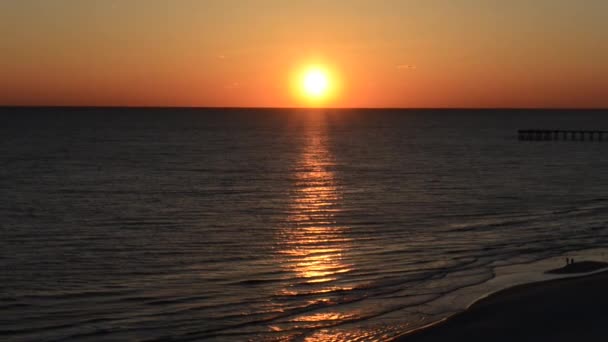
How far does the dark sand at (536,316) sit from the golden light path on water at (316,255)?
8.47 ft

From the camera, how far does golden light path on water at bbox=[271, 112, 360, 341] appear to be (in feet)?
57.6

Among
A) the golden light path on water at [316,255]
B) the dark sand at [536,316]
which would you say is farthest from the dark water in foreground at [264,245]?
the dark sand at [536,316]

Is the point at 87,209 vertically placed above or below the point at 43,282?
above

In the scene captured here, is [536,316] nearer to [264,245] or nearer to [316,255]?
[316,255]

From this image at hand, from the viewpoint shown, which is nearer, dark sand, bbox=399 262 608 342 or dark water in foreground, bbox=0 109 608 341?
dark sand, bbox=399 262 608 342

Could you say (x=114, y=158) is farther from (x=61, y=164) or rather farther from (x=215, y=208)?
(x=215, y=208)

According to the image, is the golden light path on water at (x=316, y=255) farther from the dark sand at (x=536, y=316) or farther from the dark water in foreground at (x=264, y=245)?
the dark sand at (x=536, y=316)

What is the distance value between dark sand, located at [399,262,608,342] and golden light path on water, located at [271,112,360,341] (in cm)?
258

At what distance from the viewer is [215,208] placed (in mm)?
37844

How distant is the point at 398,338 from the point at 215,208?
917 inches

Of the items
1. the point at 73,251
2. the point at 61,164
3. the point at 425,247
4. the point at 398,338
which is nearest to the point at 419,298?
the point at 398,338

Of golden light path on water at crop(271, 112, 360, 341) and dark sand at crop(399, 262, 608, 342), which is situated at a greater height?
golden light path on water at crop(271, 112, 360, 341)

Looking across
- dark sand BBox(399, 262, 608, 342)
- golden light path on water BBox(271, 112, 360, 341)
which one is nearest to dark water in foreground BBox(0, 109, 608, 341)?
golden light path on water BBox(271, 112, 360, 341)

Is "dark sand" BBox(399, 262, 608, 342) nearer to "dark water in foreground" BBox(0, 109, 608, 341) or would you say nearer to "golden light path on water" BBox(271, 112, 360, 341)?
"dark water in foreground" BBox(0, 109, 608, 341)
